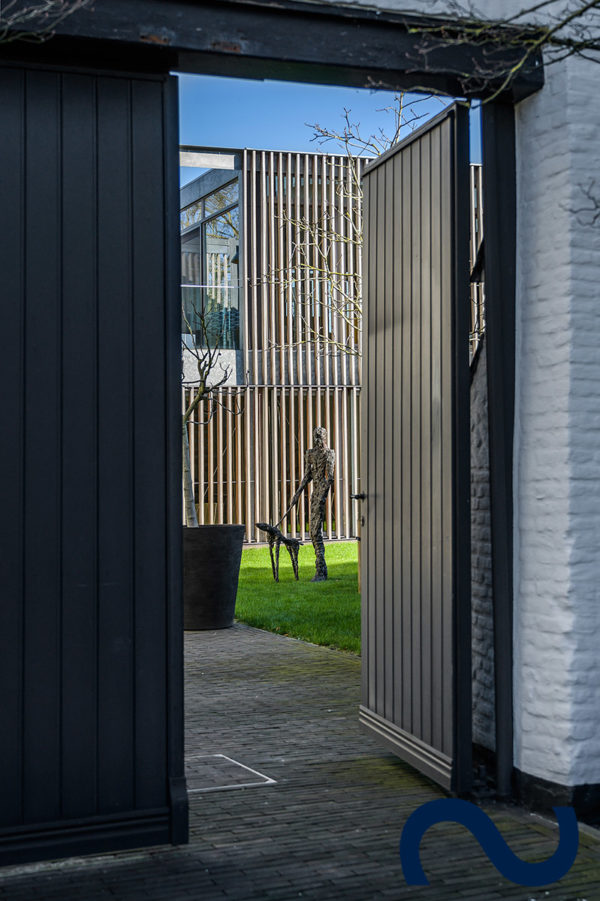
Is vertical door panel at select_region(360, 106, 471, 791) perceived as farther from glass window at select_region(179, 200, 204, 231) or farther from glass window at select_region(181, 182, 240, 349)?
glass window at select_region(179, 200, 204, 231)

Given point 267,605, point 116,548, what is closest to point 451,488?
point 116,548

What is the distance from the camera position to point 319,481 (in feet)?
45.4

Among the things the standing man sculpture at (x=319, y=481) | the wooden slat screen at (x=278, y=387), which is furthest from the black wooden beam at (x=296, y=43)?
the wooden slat screen at (x=278, y=387)

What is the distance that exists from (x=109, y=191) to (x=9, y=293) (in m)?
0.58

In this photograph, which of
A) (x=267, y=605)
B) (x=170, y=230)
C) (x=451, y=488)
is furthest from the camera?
(x=267, y=605)

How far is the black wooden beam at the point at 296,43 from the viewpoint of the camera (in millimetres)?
4133

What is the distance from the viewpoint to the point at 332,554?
58.5 feet

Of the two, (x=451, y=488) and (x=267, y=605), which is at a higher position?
(x=451, y=488)

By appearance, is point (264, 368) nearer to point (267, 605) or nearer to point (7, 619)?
point (267, 605)

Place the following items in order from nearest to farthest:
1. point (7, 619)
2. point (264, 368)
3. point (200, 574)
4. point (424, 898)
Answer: point (424, 898) → point (7, 619) → point (200, 574) → point (264, 368)

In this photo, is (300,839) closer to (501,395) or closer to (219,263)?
(501,395)

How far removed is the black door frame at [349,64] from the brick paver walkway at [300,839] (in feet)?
1.16

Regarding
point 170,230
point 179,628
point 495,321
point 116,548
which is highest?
point 170,230

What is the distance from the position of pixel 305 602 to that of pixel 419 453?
22.0ft
